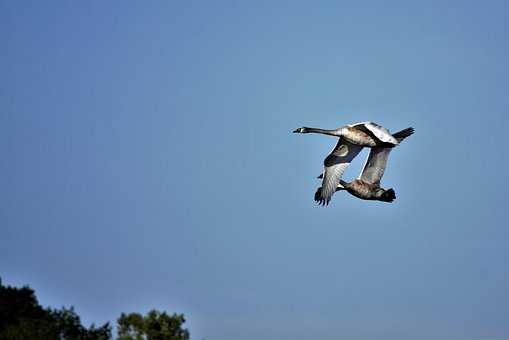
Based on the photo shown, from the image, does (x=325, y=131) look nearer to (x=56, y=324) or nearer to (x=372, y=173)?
(x=372, y=173)

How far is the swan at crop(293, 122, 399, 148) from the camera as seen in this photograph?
39.9 m

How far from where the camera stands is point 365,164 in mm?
41844

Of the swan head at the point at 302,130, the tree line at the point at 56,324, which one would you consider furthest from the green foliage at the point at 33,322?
the swan head at the point at 302,130

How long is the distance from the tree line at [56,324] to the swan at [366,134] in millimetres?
69349

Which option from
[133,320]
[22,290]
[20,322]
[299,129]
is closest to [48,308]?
[22,290]

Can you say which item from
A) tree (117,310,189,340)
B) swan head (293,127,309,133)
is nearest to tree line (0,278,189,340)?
tree (117,310,189,340)

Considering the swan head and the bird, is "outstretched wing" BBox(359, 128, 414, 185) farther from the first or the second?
the swan head

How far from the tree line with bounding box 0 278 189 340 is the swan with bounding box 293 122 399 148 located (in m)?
69.3

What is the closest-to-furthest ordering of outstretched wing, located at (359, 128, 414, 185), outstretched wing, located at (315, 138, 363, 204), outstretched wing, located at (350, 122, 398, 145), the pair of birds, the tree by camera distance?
outstretched wing, located at (350, 122, 398, 145)
the pair of birds
outstretched wing, located at (359, 128, 414, 185)
outstretched wing, located at (315, 138, 363, 204)
the tree

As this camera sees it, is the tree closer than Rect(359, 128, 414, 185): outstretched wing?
No

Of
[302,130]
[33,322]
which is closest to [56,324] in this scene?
[33,322]

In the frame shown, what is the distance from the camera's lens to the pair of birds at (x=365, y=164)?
4122cm

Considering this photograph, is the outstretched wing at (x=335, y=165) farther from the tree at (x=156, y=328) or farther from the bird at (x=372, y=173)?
the tree at (x=156, y=328)

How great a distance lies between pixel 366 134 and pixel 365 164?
4.07 feet
